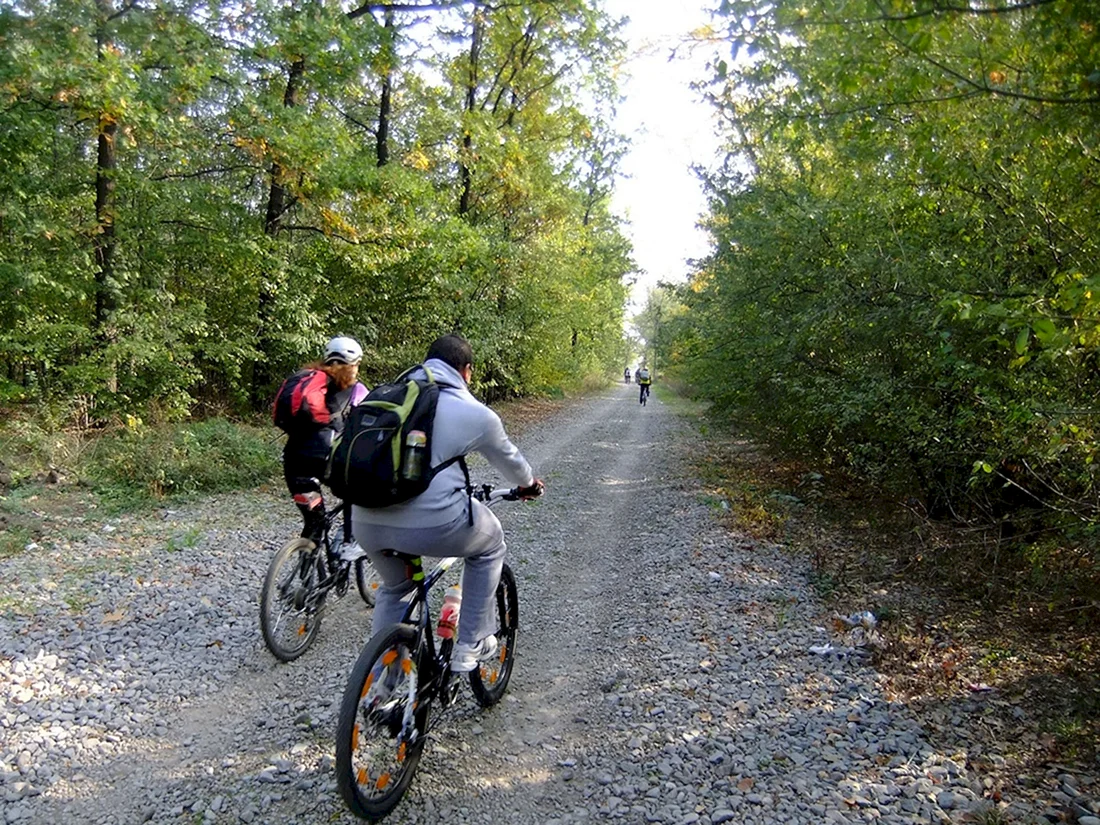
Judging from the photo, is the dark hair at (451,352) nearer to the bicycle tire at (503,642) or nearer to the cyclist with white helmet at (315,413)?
the bicycle tire at (503,642)

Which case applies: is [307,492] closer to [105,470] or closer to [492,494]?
[492,494]

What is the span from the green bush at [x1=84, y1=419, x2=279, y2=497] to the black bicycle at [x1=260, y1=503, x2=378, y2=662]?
452 centimetres

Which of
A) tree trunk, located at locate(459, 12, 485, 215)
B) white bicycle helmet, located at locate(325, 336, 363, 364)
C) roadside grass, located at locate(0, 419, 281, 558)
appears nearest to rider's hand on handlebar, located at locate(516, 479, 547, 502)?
white bicycle helmet, located at locate(325, 336, 363, 364)

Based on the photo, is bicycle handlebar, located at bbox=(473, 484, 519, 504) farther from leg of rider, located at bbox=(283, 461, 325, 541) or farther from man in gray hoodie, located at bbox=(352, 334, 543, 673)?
leg of rider, located at bbox=(283, 461, 325, 541)

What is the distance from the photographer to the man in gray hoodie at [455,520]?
303cm

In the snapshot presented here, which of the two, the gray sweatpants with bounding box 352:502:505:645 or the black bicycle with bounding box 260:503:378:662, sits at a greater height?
the gray sweatpants with bounding box 352:502:505:645

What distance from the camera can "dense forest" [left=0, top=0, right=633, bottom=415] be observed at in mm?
8609

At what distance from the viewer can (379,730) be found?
3.00 metres

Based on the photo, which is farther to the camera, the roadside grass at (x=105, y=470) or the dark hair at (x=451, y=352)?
the roadside grass at (x=105, y=470)

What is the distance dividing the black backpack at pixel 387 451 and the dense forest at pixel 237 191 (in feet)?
8.90

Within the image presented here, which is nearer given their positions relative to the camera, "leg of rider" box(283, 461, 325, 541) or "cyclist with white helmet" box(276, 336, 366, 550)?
"cyclist with white helmet" box(276, 336, 366, 550)

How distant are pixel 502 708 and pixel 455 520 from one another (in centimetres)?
163

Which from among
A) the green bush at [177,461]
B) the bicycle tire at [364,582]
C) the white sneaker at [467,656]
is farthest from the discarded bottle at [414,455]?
the green bush at [177,461]

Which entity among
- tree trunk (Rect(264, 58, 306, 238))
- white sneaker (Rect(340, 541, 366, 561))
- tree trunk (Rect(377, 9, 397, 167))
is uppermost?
tree trunk (Rect(377, 9, 397, 167))
